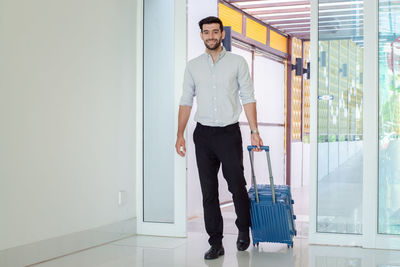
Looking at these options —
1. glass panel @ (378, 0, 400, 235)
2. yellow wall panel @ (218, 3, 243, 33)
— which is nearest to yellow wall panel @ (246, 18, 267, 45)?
yellow wall panel @ (218, 3, 243, 33)

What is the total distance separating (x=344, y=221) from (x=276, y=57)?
5032mm

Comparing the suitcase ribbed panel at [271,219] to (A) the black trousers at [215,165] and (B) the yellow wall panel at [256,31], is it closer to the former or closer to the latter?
(A) the black trousers at [215,165]

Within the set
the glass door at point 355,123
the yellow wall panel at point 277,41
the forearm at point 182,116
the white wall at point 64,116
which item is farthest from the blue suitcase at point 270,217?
the yellow wall panel at point 277,41

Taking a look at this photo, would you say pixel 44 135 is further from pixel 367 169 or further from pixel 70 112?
pixel 367 169

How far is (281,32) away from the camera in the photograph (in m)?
9.17

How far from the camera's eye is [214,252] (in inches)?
154

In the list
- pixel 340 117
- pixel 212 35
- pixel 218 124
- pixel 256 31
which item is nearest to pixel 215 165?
pixel 218 124

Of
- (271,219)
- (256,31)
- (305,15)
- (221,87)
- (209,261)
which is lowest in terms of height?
(209,261)

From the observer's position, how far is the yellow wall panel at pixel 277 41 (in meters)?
8.70

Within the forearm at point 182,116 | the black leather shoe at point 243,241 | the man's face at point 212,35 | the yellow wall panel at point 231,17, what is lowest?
the black leather shoe at point 243,241

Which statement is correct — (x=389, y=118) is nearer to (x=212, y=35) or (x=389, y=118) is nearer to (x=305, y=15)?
(x=212, y=35)

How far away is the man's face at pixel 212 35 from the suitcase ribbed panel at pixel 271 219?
3.80 ft

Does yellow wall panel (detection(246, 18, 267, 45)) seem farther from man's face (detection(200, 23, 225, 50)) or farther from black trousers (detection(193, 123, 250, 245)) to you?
black trousers (detection(193, 123, 250, 245))

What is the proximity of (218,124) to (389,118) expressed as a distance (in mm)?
1366
